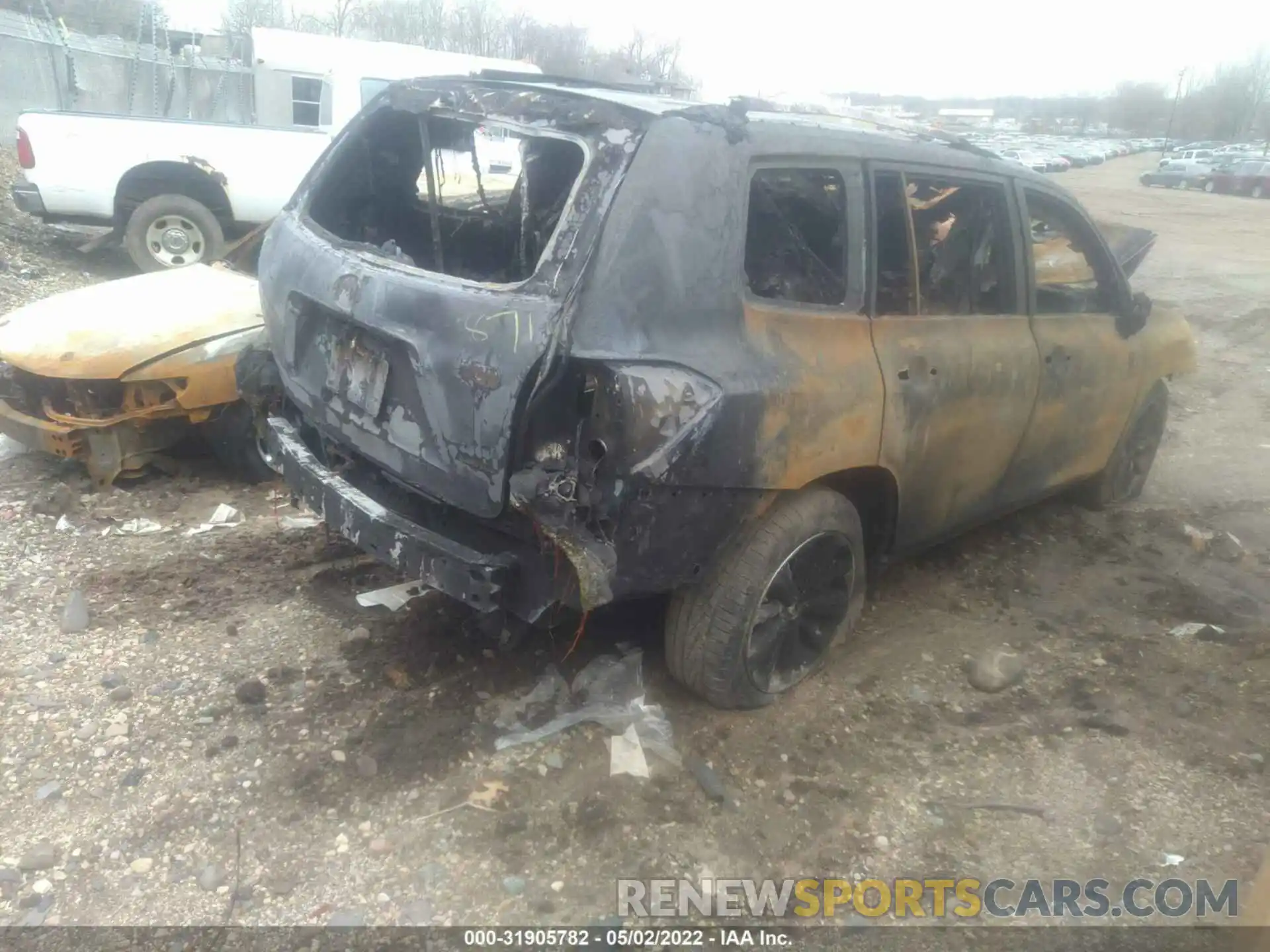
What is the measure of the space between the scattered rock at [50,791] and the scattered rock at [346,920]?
89cm

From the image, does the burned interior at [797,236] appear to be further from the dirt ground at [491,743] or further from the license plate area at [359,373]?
the dirt ground at [491,743]

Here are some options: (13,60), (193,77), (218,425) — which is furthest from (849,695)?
(13,60)

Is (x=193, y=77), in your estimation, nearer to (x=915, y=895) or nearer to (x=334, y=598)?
(x=334, y=598)

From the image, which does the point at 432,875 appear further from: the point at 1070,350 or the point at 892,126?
the point at 1070,350

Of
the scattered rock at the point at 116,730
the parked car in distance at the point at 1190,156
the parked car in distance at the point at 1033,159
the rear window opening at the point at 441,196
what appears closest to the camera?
the scattered rock at the point at 116,730

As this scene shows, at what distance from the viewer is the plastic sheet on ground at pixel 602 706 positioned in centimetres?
293

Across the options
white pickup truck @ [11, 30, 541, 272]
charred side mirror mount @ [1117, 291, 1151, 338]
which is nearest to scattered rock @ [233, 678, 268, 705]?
charred side mirror mount @ [1117, 291, 1151, 338]

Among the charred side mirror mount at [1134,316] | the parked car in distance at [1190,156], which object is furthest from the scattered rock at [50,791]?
the parked car in distance at [1190,156]

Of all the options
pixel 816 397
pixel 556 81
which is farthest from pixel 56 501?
pixel 816 397

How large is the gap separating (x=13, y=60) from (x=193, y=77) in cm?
366

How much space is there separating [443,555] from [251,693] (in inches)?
36.0

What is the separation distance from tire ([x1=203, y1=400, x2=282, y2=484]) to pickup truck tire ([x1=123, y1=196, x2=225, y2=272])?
4356 millimetres

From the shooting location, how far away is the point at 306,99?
980 centimetres

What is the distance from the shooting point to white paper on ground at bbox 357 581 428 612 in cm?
356
